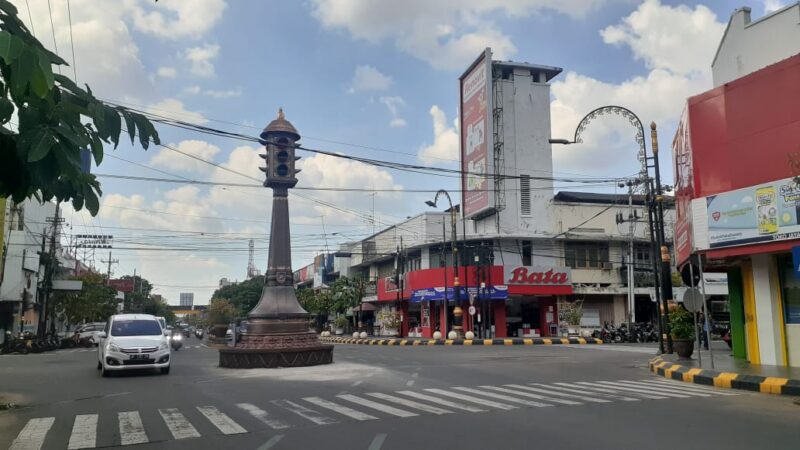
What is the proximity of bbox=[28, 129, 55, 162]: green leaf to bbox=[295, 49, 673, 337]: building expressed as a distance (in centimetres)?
3868

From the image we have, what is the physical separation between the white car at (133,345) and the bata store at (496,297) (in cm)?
2438

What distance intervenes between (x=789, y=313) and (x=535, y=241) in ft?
94.4

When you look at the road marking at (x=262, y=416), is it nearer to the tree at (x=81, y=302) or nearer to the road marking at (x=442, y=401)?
the road marking at (x=442, y=401)

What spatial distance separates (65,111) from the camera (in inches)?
162

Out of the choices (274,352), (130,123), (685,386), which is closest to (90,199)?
(130,123)

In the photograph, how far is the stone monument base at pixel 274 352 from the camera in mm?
19594

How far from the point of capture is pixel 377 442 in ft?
24.7

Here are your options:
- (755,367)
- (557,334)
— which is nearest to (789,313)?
(755,367)

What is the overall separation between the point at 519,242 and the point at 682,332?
25.8m

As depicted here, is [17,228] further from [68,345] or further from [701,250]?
[701,250]

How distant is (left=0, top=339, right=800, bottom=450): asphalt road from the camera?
25.3 feet

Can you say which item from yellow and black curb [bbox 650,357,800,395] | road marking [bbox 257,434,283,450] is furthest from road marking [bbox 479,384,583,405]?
road marking [bbox 257,434,283,450]

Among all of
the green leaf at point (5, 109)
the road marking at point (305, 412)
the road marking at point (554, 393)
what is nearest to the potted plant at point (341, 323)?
the road marking at point (554, 393)

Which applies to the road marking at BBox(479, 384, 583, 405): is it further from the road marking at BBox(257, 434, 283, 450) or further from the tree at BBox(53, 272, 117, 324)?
the tree at BBox(53, 272, 117, 324)
